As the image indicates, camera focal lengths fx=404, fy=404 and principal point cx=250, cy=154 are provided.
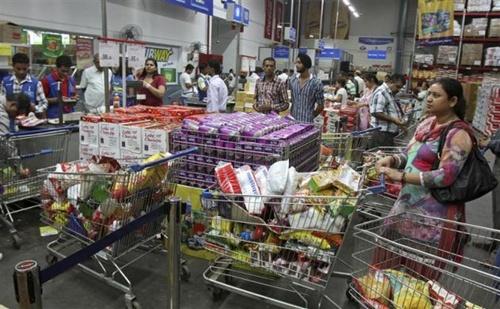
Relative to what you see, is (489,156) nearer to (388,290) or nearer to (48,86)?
(388,290)

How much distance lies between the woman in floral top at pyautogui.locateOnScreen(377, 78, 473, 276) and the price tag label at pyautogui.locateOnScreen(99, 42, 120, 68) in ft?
11.1

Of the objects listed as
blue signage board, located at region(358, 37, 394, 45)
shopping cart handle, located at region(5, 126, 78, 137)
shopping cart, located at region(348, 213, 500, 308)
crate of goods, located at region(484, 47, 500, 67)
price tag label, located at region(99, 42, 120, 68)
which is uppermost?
blue signage board, located at region(358, 37, 394, 45)

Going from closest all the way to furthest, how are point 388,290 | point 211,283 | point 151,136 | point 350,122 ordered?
point 388,290
point 211,283
point 151,136
point 350,122

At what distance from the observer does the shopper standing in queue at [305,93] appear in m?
5.16

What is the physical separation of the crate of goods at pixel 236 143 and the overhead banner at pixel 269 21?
67.3 ft

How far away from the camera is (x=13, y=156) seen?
3.64 m

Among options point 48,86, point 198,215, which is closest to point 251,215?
point 198,215

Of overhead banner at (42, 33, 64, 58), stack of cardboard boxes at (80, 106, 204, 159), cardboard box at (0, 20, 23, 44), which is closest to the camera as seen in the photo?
stack of cardboard boxes at (80, 106, 204, 159)

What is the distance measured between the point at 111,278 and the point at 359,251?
5.66 feet

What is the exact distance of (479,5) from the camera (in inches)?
414

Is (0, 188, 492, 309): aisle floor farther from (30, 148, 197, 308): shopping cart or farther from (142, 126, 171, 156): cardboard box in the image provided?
(142, 126, 171, 156): cardboard box

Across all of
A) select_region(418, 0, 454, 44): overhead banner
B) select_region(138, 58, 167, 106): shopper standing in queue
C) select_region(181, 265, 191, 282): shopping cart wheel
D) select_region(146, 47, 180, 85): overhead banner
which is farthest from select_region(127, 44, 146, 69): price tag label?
select_region(146, 47, 180, 85): overhead banner

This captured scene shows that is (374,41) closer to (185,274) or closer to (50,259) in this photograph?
(185,274)

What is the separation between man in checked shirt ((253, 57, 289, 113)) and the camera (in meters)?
5.43
